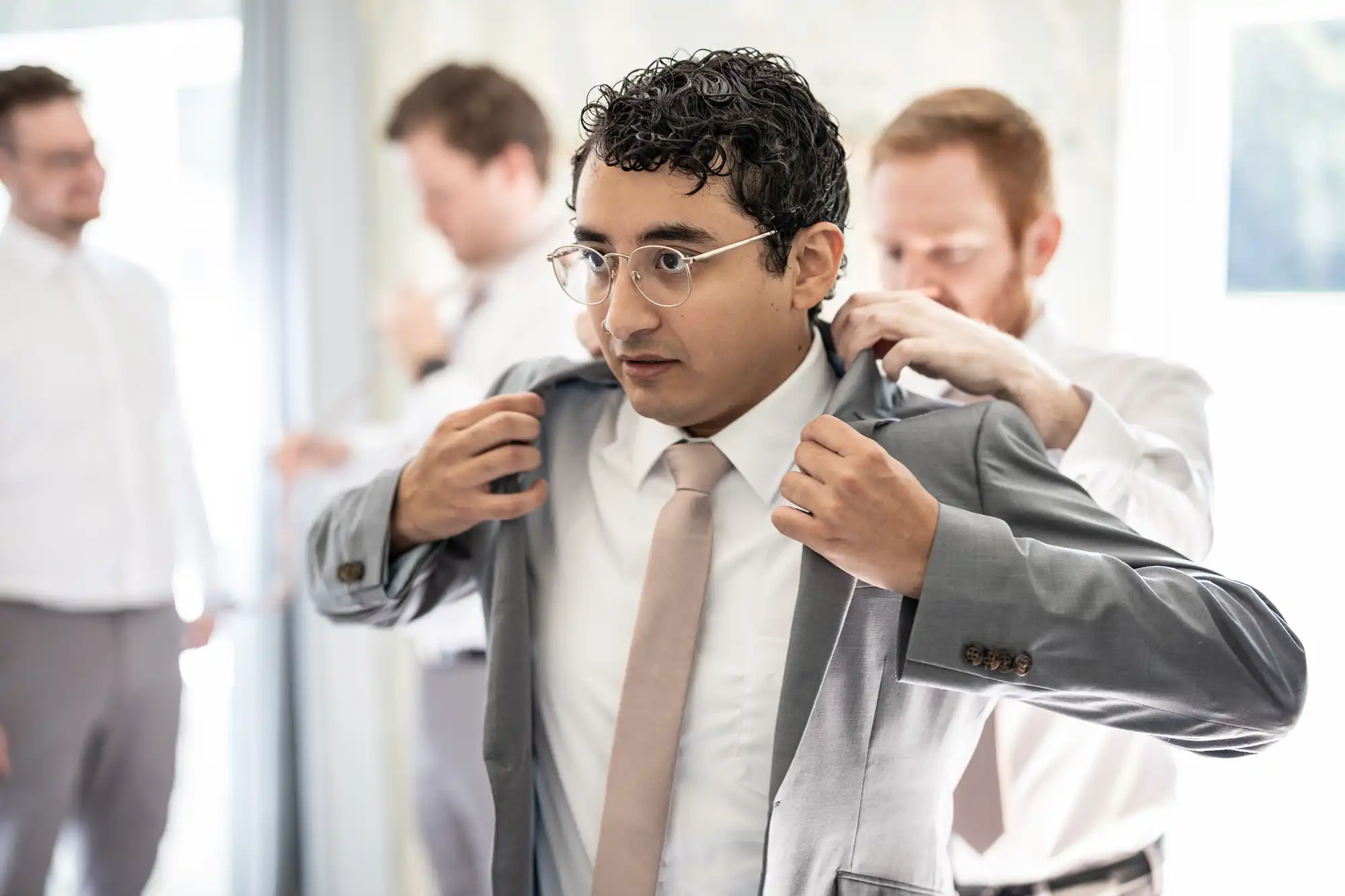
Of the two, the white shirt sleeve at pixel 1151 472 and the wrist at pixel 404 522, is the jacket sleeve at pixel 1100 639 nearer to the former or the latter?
the white shirt sleeve at pixel 1151 472

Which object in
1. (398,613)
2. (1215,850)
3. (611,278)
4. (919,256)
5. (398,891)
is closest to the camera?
(611,278)

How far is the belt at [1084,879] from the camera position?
1.95 metres

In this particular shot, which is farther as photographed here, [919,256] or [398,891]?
[398,891]

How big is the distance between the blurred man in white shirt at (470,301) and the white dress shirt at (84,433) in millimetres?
353

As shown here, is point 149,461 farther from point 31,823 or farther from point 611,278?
point 611,278

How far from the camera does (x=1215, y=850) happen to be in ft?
7.95

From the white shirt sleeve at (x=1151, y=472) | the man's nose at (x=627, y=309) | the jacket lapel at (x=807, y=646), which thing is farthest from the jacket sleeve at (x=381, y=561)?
the white shirt sleeve at (x=1151, y=472)

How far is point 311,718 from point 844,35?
2.23 meters

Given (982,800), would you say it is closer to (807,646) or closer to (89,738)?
(807,646)

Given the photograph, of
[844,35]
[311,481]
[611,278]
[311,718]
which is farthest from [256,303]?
[611,278]

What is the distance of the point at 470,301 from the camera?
2.75 m

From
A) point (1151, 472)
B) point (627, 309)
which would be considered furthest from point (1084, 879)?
point (627, 309)

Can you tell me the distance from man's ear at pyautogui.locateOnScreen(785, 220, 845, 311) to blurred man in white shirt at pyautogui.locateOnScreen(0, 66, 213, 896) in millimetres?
1845

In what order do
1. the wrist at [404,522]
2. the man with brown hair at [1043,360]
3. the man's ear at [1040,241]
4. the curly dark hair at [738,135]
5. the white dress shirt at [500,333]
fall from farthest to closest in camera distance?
the white dress shirt at [500,333] → the man's ear at [1040,241] → the man with brown hair at [1043,360] → the wrist at [404,522] → the curly dark hair at [738,135]
